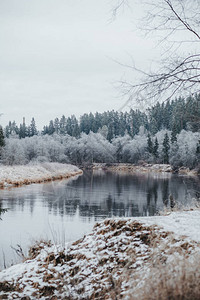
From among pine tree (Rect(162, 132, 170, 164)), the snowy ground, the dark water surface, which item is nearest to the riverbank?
pine tree (Rect(162, 132, 170, 164))

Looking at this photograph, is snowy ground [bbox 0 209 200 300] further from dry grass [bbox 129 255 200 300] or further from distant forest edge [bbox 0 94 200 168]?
distant forest edge [bbox 0 94 200 168]

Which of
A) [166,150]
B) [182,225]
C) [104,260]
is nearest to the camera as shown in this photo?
[104,260]

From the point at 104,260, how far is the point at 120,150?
76026 mm

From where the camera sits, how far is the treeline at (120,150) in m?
62.6

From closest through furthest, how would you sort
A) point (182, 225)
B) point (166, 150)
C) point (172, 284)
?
point (172, 284), point (182, 225), point (166, 150)

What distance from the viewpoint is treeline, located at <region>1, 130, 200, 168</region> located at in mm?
62594

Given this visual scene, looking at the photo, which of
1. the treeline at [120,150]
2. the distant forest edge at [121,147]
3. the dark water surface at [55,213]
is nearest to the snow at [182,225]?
the dark water surface at [55,213]

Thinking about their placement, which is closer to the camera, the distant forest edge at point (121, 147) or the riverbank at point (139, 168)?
the distant forest edge at point (121, 147)

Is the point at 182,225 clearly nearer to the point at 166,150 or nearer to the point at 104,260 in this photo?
the point at 104,260

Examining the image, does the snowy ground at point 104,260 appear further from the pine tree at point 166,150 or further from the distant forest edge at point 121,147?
the pine tree at point 166,150

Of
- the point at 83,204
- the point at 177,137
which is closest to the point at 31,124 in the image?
the point at 177,137

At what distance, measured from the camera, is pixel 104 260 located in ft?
14.9

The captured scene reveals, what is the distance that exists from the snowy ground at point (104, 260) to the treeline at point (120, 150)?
171 ft

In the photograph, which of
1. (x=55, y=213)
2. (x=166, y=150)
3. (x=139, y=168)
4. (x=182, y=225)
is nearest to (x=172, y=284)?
(x=182, y=225)
